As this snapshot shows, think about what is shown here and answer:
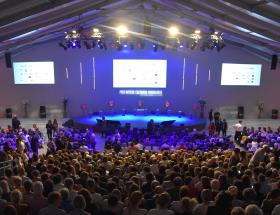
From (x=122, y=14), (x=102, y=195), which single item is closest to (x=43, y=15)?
(x=122, y=14)

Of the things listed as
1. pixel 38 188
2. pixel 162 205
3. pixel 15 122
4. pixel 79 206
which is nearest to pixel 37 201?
pixel 38 188

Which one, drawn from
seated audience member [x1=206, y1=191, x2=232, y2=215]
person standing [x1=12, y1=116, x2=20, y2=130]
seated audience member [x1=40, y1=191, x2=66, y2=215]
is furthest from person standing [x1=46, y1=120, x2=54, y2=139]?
seated audience member [x1=206, y1=191, x2=232, y2=215]

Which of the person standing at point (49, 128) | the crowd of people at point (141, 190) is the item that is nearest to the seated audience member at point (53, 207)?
the crowd of people at point (141, 190)

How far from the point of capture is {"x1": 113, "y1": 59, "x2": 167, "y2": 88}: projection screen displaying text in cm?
2367

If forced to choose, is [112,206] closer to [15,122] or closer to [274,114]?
[15,122]

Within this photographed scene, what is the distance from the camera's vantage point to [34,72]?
2395cm

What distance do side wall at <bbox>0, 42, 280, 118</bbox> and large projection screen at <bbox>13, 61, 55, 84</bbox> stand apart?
366 mm

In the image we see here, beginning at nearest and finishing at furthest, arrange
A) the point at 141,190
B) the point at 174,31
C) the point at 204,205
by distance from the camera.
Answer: the point at 204,205 < the point at 141,190 < the point at 174,31

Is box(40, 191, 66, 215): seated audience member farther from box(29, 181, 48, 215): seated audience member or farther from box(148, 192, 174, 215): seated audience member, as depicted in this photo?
box(148, 192, 174, 215): seated audience member

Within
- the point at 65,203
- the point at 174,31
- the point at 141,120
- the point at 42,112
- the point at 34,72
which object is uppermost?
the point at 174,31

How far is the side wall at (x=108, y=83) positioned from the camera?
23953mm

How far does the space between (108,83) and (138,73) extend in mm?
2454

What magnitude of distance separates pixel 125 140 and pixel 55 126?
4326 millimetres

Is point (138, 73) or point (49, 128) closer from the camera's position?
point (49, 128)
